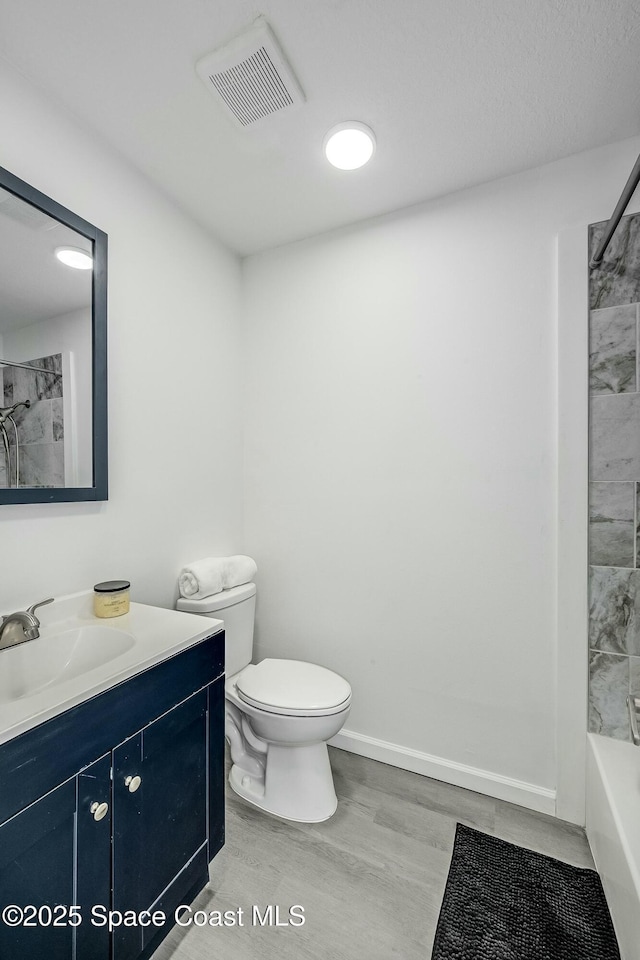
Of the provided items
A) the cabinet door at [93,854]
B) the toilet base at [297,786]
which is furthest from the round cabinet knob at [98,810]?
the toilet base at [297,786]

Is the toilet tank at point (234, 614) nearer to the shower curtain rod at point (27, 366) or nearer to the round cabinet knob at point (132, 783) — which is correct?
the round cabinet knob at point (132, 783)

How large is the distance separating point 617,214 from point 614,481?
83 centimetres

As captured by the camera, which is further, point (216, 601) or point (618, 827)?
point (216, 601)

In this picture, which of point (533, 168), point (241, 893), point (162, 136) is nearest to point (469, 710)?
point (241, 893)

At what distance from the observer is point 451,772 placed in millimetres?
1763

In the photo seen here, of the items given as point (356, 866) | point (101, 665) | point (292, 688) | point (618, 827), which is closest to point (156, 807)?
point (101, 665)

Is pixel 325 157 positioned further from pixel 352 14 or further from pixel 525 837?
pixel 525 837

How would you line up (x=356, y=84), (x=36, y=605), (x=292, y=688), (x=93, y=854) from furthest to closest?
(x=292, y=688)
(x=356, y=84)
(x=36, y=605)
(x=93, y=854)

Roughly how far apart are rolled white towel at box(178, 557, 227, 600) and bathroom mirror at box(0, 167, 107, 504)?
471mm

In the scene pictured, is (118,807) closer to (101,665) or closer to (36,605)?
(101,665)

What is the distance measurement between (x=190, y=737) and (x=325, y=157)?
1962 mm

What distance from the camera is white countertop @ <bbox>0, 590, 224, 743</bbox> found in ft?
2.70

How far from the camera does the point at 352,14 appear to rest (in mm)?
1126

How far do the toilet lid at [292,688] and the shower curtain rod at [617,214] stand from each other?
5.80ft
